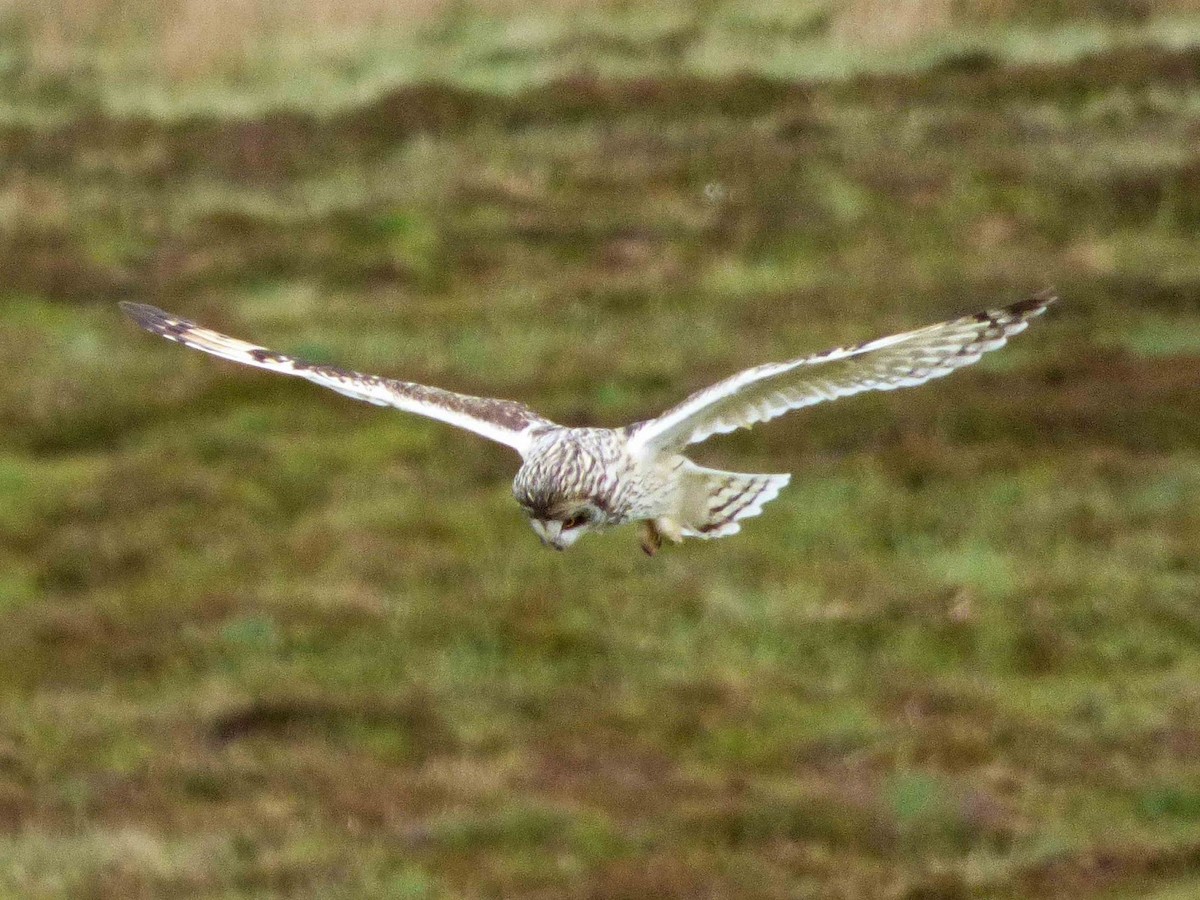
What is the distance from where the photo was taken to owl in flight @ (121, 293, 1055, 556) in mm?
5801

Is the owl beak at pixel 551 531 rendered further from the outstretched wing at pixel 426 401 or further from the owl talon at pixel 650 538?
the owl talon at pixel 650 538

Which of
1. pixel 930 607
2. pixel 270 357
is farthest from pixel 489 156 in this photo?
pixel 270 357

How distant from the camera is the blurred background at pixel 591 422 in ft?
26.5

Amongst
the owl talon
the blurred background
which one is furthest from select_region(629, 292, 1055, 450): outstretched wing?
the blurred background

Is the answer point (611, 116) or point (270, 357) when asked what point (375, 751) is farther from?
point (611, 116)

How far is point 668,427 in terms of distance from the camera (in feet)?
19.2

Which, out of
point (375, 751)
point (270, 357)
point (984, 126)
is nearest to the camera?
point (270, 357)

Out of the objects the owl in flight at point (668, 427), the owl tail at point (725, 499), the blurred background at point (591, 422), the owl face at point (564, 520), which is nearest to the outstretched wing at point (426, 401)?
the owl in flight at point (668, 427)

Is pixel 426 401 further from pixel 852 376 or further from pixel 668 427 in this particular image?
pixel 852 376

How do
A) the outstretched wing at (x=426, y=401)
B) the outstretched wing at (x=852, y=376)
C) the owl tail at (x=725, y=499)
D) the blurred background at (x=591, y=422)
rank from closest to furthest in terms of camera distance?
the outstretched wing at (x=852, y=376) < the outstretched wing at (x=426, y=401) < the owl tail at (x=725, y=499) < the blurred background at (x=591, y=422)

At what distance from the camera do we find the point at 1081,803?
322 inches

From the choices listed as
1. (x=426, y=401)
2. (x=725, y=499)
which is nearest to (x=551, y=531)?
(x=426, y=401)

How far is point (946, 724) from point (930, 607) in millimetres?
1252

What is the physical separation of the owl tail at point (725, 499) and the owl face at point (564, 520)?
0.56 m
